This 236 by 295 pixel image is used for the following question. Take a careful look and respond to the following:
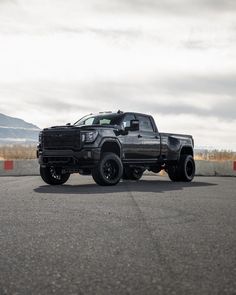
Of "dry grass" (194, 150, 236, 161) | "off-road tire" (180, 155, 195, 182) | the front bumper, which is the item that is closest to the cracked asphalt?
the front bumper

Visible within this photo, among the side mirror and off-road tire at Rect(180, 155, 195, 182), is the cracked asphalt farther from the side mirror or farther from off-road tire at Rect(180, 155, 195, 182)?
off-road tire at Rect(180, 155, 195, 182)

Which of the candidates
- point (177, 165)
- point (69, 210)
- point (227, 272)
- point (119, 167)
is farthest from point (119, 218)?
point (177, 165)

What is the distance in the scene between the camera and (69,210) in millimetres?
8734

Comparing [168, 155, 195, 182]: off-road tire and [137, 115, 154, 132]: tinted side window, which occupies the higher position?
[137, 115, 154, 132]: tinted side window

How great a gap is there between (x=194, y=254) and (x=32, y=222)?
2.86 meters

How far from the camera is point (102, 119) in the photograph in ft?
51.6

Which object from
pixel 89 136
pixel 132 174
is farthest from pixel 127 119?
pixel 132 174

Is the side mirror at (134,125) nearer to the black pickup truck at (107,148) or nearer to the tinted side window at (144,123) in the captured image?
the black pickup truck at (107,148)

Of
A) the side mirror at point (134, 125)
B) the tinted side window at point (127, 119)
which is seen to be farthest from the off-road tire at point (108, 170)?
the tinted side window at point (127, 119)

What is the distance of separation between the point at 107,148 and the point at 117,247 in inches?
368

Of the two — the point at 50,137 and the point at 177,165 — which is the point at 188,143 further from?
the point at 50,137

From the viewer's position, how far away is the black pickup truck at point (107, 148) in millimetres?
14016

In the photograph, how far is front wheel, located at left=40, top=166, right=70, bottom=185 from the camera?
15.2m

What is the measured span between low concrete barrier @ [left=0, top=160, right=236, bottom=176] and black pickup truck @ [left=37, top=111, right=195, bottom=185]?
18.4 ft
